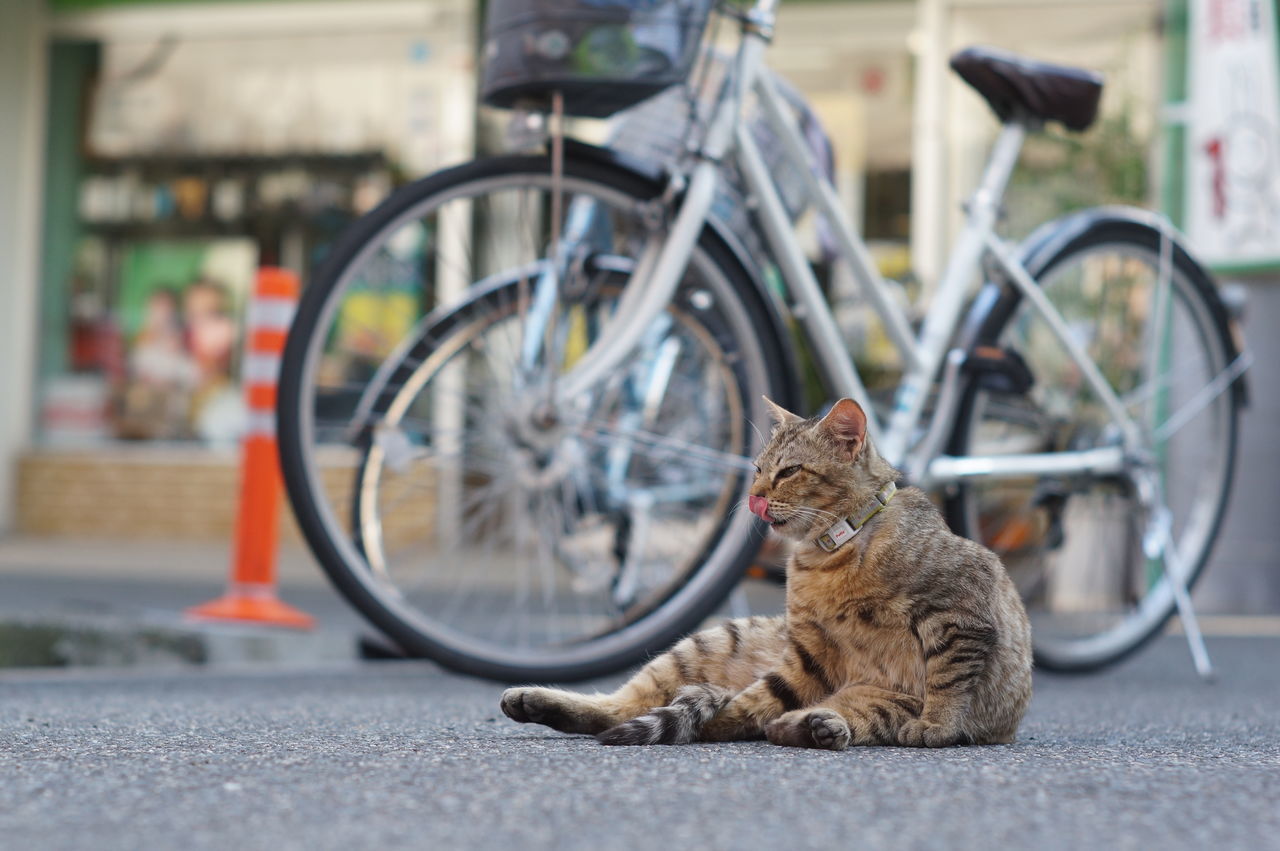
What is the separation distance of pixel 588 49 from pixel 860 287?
0.86m

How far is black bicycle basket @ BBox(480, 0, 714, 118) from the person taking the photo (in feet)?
8.26

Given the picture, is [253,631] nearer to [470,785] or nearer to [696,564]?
[696,564]

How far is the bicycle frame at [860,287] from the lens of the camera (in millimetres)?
2670

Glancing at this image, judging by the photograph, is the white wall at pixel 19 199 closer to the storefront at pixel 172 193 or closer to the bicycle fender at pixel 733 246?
the storefront at pixel 172 193

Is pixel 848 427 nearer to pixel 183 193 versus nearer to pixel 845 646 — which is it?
pixel 845 646

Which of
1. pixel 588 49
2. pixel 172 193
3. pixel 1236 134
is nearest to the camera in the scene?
pixel 588 49

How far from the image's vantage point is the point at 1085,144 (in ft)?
24.2

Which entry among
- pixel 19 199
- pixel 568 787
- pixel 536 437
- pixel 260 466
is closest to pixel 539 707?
pixel 568 787

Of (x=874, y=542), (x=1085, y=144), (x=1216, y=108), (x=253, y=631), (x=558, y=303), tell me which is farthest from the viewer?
(x=1085, y=144)

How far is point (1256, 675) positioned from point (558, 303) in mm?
2107

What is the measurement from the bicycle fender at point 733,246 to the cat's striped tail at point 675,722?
0.94 metres

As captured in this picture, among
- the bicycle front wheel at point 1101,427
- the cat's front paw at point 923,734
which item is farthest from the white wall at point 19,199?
the cat's front paw at point 923,734

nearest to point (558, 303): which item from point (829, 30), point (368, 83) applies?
point (829, 30)

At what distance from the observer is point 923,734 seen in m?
1.89
